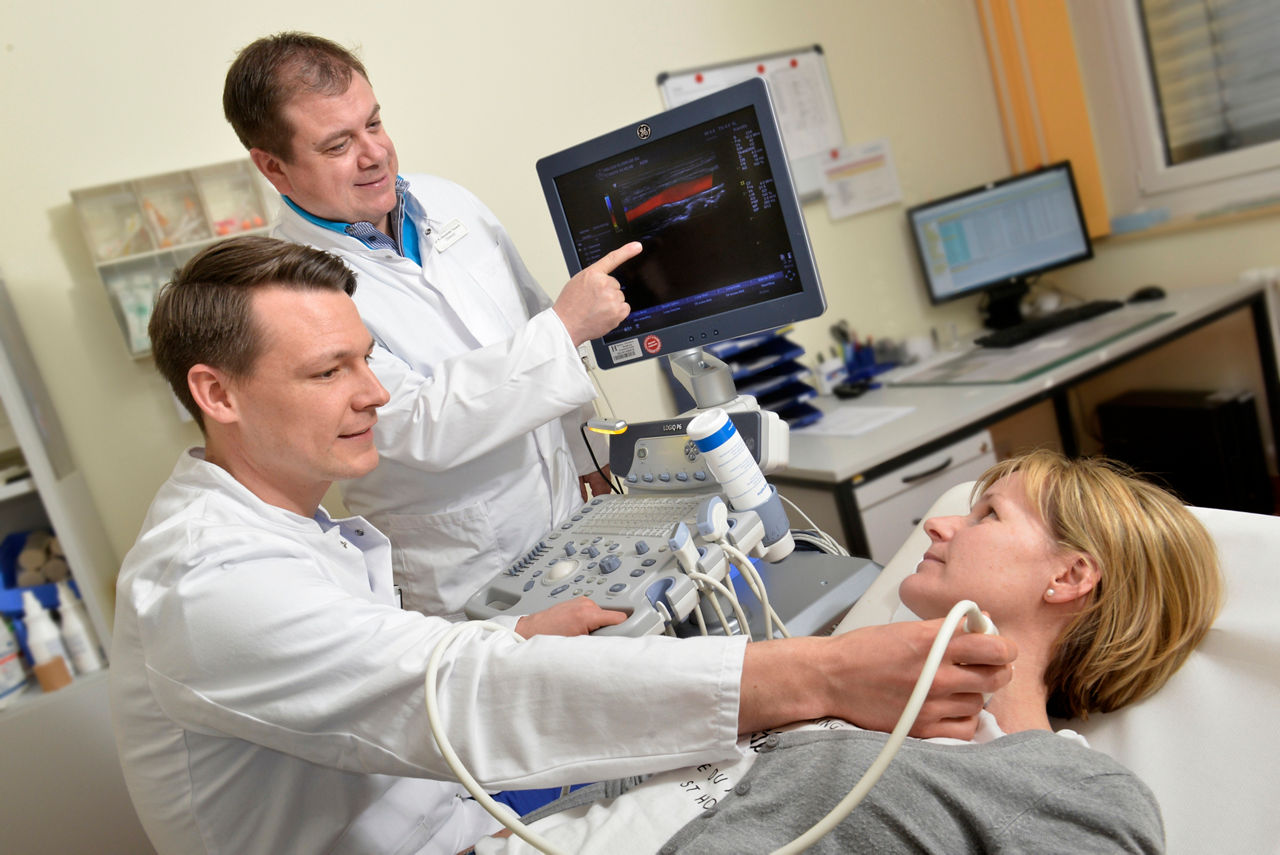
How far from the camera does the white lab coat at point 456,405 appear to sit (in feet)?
4.61

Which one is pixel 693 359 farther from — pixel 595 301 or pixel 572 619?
pixel 572 619

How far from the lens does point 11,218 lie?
190 centimetres

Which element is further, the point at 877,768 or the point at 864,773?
the point at 864,773

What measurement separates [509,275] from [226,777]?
1.07m

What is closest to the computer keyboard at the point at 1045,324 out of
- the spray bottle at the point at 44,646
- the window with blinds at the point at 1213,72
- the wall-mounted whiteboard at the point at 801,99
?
the window with blinds at the point at 1213,72

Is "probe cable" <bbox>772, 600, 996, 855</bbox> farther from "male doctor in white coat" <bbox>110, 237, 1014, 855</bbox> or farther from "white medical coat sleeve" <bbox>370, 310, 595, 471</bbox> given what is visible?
"white medical coat sleeve" <bbox>370, 310, 595, 471</bbox>

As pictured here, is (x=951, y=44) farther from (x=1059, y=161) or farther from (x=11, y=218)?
(x=11, y=218)

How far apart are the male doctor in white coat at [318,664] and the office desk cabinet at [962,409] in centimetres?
111

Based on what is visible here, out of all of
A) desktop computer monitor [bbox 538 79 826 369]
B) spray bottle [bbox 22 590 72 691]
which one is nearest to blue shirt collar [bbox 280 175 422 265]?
desktop computer monitor [bbox 538 79 826 369]

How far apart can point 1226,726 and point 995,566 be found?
0.28 metres

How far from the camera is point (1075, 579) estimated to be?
41.6 inches

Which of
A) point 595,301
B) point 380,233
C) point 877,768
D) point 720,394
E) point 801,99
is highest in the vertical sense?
point 801,99

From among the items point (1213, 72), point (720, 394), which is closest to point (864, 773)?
point (720, 394)

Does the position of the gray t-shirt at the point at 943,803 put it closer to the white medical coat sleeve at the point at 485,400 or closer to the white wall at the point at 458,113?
the white medical coat sleeve at the point at 485,400
